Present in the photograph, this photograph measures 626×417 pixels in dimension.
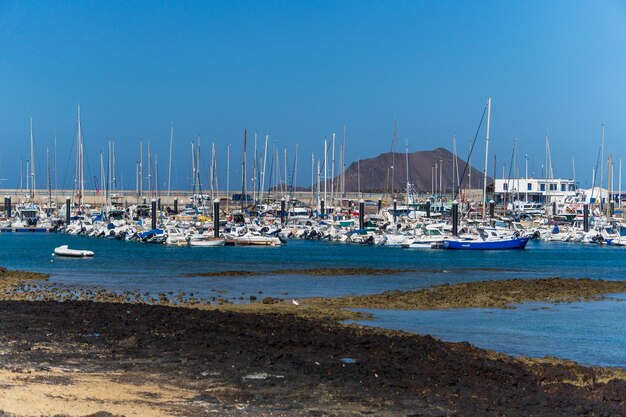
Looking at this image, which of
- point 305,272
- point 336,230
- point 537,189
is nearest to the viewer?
point 305,272

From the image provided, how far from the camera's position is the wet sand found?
15242 mm

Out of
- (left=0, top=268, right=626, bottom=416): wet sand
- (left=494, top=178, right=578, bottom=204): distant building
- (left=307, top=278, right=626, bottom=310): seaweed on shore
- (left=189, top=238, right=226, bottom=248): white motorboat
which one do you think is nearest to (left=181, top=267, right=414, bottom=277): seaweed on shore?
(left=307, top=278, right=626, bottom=310): seaweed on shore

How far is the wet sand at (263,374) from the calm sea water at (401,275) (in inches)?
185

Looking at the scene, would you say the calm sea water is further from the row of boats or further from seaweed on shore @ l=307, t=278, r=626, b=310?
the row of boats

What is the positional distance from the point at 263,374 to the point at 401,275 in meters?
37.4

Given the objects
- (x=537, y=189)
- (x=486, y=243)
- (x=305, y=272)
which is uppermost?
(x=537, y=189)

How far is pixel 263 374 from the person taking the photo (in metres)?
17.7

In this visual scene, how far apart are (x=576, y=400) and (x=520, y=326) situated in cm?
1358

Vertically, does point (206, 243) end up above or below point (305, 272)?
above

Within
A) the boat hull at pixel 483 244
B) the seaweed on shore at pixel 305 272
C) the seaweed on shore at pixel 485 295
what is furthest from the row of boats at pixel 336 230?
the seaweed on shore at pixel 485 295

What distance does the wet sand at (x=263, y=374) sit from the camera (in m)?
15.2

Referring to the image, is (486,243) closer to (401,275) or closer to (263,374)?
(401,275)

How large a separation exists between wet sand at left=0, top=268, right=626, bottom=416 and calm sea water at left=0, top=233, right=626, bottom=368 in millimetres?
4701

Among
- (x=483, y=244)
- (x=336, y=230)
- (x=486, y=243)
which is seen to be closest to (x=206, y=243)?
(x=336, y=230)
